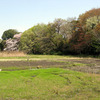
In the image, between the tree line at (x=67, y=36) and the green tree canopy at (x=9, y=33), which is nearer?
the tree line at (x=67, y=36)

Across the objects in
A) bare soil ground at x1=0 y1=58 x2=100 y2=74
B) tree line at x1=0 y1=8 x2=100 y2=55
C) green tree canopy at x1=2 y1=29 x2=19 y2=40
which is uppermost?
green tree canopy at x1=2 y1=29 x2=19 y2=40

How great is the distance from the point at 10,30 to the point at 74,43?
55.4 m

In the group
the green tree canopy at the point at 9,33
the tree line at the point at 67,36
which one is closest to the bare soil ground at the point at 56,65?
the tree line at the point at 67,36

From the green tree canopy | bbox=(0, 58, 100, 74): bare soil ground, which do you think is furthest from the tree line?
the green tree canopy

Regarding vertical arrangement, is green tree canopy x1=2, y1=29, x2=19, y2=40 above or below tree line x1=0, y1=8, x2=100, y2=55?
above

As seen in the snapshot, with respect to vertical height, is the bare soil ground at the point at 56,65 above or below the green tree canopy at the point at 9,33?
below

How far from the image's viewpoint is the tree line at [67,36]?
35.1 meters

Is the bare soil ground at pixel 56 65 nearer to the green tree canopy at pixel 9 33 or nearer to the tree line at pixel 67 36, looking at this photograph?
the tree line at pixel 67 36

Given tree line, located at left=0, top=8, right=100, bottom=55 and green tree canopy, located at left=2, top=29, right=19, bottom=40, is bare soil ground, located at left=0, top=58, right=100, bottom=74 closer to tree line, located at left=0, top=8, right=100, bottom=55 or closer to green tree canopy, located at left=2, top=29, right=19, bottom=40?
tree line, located at left=0, top=8, right=100, bottom=55

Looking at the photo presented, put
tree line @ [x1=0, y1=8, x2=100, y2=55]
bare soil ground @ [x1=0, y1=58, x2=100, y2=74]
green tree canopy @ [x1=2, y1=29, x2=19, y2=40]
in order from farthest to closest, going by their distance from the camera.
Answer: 1. green tree canopy @ [x1=2, y1=29, x2=19, y2=40]
2. tree line @ [x1=0, y1=8, x2=100, y2=55]
3. bare soil ground @ [x1=0, y1=58, x2=100, y2=74]

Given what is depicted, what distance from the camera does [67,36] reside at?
4581 cm

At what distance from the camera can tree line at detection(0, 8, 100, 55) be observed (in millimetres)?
35125

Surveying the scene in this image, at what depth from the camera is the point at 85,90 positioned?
24.2ft

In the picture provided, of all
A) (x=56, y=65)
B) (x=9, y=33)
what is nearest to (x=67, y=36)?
(x=56, y=65)
